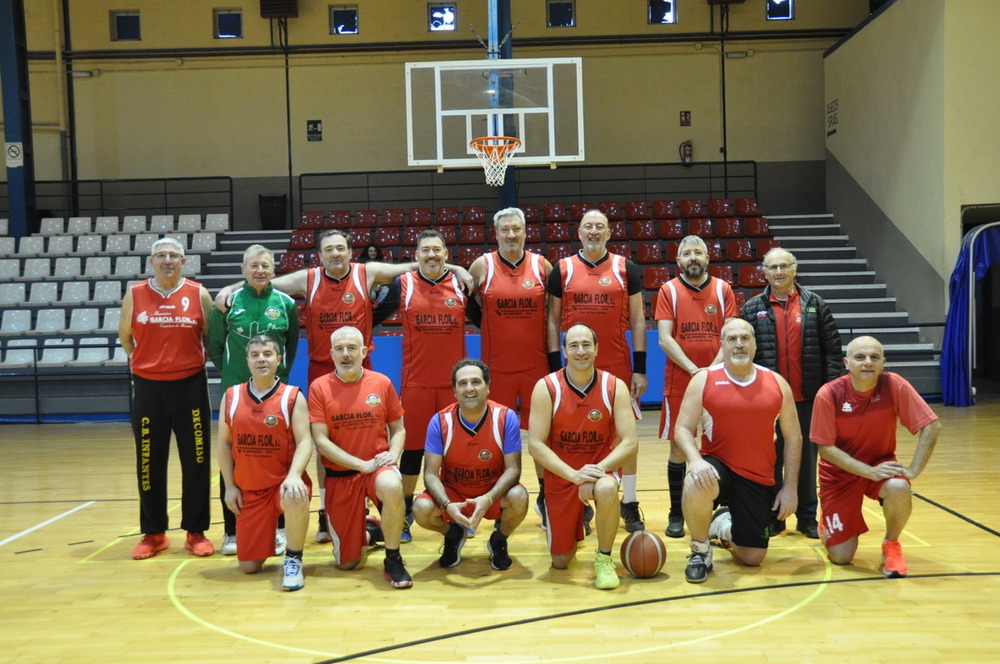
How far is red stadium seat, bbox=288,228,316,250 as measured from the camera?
13.1 m

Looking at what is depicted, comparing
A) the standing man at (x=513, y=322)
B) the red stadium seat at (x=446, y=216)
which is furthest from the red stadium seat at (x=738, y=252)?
the standing man at (x=513, y=322)

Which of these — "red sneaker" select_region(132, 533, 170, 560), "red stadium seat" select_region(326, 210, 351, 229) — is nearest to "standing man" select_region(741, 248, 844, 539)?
"red sneaker" select_region(132, 533, 170, 560)

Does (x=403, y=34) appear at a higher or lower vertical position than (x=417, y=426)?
higher

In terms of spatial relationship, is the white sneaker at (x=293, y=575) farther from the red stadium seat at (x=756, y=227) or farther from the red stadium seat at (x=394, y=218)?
the red stadium seat at (x=756, y=227)

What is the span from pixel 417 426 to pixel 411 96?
496cm

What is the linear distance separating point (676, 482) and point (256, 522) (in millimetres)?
2322

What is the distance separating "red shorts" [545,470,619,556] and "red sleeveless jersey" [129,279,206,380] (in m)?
2.14

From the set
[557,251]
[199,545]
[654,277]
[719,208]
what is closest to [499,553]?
[199,545]

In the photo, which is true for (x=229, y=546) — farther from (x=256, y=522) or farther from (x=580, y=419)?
(x=580, y=419)

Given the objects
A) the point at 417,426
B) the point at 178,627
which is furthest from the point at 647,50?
the point at 178,627

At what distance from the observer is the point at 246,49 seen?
14984 millimetres

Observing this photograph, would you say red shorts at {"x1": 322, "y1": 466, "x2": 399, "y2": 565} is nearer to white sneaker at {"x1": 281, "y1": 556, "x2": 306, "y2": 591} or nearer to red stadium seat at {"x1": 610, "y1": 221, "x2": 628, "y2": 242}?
white sneaker at {"x1": 281, "y1": 556, "x2": 306, "y2": 591}

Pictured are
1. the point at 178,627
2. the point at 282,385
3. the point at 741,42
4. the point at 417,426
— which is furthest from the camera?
the point at 741,42

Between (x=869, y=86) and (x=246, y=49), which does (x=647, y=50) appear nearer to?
(x=869, y=86)
